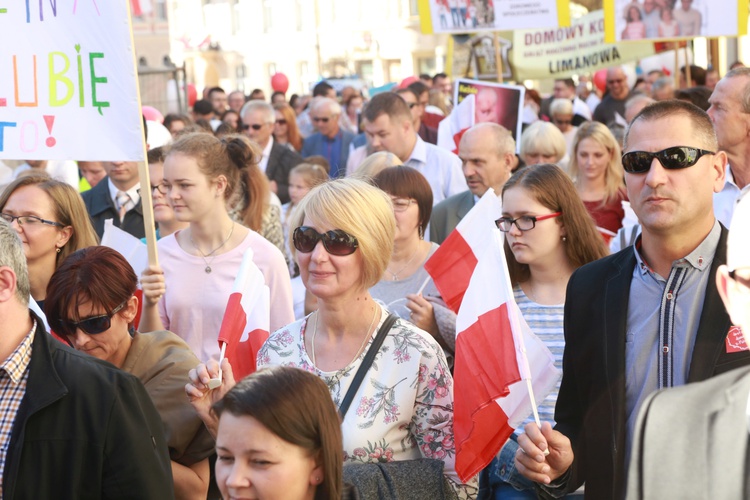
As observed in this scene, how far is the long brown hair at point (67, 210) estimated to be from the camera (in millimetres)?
5055

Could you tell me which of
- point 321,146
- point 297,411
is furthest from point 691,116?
point 321,146

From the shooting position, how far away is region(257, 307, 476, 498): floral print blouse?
3.51m

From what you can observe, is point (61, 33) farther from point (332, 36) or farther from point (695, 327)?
point (332, 36)

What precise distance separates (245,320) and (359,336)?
0.73 metres

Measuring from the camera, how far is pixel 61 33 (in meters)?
4.75

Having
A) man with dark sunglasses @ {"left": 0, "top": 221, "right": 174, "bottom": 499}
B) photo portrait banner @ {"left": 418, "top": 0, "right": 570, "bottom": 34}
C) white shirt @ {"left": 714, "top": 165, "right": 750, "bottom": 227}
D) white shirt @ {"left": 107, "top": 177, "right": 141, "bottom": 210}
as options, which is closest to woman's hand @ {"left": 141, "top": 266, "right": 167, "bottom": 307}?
man with dark sunglasses @ {"left": 0, "top": 221, "right": 174, "bottom": 499}

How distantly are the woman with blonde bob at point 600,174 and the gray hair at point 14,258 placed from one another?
4.97m

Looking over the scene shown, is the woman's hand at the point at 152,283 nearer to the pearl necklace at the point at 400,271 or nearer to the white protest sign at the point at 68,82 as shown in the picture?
the white protest sign at the point at 68,82

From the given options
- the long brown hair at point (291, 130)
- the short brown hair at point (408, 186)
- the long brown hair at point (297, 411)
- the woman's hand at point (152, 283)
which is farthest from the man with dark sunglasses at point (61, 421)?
the long brown hair at point (291, 130)

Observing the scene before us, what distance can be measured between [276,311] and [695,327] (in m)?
2.63

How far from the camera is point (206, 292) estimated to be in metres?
5.32

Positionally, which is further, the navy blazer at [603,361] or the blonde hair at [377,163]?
the blonde hair at [377,163]

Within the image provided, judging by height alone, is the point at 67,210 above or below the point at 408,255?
above

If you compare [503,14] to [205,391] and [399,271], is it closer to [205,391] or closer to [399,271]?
[399,271]
